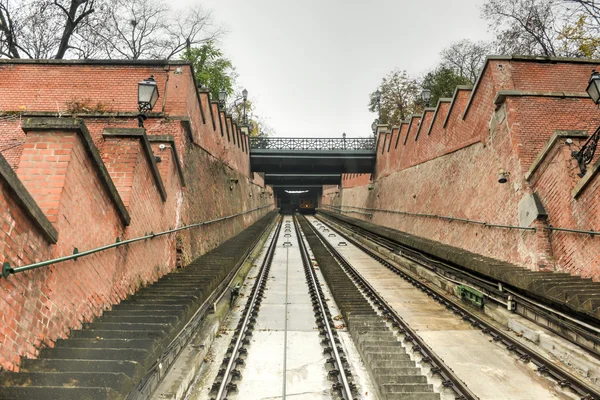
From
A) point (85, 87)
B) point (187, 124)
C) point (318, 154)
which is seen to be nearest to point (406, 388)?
point (187, 124)

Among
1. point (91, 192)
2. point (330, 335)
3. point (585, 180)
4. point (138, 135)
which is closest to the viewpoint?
point (91, 192)

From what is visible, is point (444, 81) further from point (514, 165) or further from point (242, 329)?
point (242, 329)

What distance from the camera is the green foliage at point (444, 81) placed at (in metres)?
27.2

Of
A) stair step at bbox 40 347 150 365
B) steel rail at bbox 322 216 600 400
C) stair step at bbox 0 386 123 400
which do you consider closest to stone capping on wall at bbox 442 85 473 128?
steel rail at bbox 322 216 600 400

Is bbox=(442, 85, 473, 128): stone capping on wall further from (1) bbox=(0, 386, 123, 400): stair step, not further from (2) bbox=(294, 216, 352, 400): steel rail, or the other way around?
(1) bbox=(0, 386, 123, 400): stair step

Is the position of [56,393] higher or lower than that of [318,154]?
lower

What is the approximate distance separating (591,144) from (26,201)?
8497 mm

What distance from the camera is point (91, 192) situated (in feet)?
12.3

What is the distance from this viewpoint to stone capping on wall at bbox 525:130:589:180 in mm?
6344

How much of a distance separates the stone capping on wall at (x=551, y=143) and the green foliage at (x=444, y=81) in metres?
21.7

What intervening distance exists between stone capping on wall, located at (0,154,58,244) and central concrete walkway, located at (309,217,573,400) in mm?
5107

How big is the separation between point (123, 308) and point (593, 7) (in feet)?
67.4

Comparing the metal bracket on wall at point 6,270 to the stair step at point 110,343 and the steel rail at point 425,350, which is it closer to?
the stair step at point 110,343

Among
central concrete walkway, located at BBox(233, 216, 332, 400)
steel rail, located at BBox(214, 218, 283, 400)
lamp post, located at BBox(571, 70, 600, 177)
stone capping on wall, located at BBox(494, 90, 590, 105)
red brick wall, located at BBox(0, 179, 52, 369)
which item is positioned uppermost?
stone capping on wall, located at BBox(494, 90, 590, 105)
